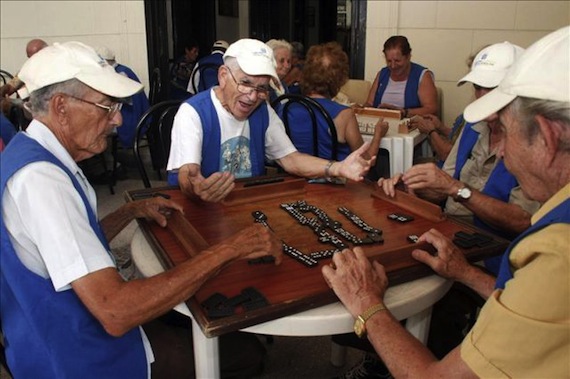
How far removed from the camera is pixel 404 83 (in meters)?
4.21

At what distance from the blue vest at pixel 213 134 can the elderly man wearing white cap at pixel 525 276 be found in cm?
101

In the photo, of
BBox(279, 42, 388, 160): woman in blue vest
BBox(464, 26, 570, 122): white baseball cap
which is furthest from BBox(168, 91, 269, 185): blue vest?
BBox(464, 26, 570, 122): white baseball cap

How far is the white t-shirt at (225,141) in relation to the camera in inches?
74.8

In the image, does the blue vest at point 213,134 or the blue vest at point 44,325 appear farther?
the blue vest at point 213,134

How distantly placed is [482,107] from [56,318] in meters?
1.04

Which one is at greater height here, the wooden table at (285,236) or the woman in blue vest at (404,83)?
the woman in blue vest at (404,83)

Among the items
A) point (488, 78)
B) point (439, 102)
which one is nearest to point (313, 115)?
point (488, 78)

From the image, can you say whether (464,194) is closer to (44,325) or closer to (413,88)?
(44,325)

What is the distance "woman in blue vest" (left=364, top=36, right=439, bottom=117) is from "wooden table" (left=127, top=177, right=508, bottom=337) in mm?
2468

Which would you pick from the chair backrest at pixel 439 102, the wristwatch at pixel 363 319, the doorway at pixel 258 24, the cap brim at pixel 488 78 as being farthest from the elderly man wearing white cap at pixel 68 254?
the doorway at pixel 258 24

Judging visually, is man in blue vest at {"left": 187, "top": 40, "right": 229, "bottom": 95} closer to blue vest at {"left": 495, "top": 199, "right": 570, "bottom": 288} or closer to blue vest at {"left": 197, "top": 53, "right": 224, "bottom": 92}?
→ blue vest at {"left": 197, "top": 53, "right": 224, "bottom": 92}

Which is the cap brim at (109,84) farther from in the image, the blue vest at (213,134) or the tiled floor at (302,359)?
the tiled floor at (302,359)

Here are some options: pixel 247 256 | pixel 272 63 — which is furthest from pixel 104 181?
pixel 247 256

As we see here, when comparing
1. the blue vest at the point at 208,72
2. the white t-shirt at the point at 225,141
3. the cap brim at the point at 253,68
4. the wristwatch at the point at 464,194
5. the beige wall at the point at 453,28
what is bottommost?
the wristwatch at the point at 464,194
